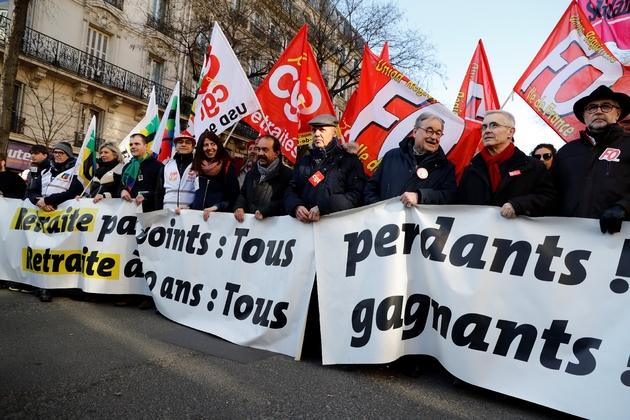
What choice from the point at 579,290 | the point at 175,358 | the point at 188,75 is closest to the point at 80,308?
the point at 175,358

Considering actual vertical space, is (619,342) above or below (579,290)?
below

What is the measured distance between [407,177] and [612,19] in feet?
11.7

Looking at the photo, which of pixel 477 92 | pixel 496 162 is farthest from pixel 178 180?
pixel 477 92

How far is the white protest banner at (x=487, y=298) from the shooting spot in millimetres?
2799

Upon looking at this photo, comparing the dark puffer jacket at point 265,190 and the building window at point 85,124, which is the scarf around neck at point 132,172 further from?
the building window at point 85,124

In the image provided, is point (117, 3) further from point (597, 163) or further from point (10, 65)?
point (597, 163)

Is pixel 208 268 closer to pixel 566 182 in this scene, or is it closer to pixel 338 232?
pixel 338 232

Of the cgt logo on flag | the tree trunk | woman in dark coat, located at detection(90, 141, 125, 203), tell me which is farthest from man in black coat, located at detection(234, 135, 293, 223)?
the tree trunk

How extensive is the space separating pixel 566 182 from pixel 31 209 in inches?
225

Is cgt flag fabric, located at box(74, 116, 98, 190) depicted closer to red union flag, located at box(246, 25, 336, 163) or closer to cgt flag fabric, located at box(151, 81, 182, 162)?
cgt flag fabric, located at box(151, 81, 182, 162)

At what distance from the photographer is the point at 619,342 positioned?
8.95 feet

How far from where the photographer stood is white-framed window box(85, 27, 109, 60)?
21234 millimetres

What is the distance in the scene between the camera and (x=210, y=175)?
16.6ft

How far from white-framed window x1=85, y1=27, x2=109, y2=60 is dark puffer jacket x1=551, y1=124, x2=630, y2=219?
22.2 m
